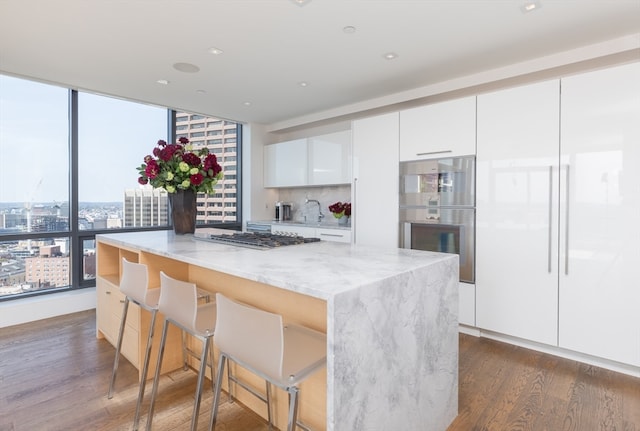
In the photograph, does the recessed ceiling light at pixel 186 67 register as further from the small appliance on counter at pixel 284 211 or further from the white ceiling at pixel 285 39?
the small appliance on counter at pixel 284 211

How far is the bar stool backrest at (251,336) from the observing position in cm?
117

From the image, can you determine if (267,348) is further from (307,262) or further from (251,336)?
(307,262)

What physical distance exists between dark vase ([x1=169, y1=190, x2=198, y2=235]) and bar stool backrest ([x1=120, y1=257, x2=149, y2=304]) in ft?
1.98

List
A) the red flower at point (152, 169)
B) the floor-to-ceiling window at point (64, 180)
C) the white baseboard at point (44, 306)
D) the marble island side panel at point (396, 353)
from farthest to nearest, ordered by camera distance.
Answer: the floor-to-ceiling window at point (64, 180)
the white baseboard at point (44, 306)
the red flower at point (152, 169)
the marble island side panel at point (396, 353)

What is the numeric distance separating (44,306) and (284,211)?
3057 millimetres

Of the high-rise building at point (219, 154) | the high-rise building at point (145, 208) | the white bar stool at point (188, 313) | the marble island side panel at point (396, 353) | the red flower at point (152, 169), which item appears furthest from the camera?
the high-rise building at point (219, 154)

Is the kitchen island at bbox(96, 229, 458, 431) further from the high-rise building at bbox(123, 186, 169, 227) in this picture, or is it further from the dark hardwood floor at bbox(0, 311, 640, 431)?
the high-rise building at bbox(123, 186, 169, 227)

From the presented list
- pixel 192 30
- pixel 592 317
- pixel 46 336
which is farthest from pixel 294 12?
pixel 46 336

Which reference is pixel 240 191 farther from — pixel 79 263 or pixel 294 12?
pixel 294 12

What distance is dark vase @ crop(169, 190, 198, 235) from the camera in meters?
2.66

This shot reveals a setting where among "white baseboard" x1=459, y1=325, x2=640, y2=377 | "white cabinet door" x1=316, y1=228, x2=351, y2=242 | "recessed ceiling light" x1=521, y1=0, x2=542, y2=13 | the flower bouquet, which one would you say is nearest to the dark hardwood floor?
"white baseboard" x1=459, y1=325, x2=640, y2=377

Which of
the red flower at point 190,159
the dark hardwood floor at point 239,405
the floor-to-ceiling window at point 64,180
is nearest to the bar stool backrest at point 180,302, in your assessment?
the dark hardwood floor at point 239,405

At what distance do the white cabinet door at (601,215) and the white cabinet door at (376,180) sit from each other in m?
1.44

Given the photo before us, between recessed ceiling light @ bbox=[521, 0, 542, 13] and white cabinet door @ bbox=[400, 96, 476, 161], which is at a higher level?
recessed ceiling light @ bbox=[521, 0, 542, 13]
